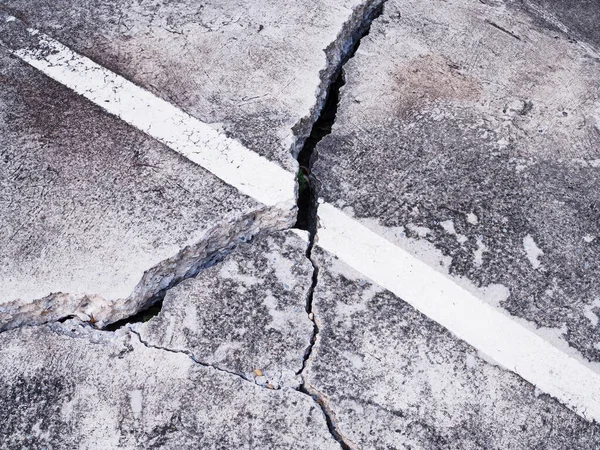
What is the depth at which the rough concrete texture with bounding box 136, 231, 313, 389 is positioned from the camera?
1930 mm

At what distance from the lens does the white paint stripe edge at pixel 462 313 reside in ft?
6.42

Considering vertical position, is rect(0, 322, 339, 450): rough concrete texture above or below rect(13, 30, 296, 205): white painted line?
below

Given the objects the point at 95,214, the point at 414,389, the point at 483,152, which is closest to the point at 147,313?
the point at 95,214

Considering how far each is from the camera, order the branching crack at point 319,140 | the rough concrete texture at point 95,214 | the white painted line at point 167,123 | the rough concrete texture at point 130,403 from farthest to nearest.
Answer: the white painted line at point 167,123, the rough concrete texture at point 95,214, the branching crack at point 319,140, the rough concrete texture at point 130,403

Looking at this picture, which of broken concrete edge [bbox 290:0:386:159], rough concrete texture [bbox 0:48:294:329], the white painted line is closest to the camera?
rough concrete texture [bbox 0:48:294:329]

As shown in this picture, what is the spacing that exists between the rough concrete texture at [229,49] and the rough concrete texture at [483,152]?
15 centimetres

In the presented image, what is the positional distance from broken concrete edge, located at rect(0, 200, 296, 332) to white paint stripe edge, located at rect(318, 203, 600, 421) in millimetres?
200

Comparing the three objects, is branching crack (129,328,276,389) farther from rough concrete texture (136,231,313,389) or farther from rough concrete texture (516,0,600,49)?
rough concrete texture (516,0,600,49)

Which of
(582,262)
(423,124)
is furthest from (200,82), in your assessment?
(582,262)

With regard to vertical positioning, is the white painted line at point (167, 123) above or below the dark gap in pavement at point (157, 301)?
above

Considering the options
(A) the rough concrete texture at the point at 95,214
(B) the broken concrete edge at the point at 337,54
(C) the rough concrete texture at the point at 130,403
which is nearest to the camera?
(C) the rough concrete texture at the point at 130,403

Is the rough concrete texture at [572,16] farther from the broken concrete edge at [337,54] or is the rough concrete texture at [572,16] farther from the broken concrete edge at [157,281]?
the broken concrete edge at [157,281]

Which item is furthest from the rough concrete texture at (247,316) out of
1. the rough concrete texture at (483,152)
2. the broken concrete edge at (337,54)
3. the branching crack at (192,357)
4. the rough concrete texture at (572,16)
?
the rough concrete texture at (572,16)

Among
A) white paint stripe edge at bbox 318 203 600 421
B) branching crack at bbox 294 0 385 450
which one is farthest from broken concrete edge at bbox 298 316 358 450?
white paint stripe edge at bbox 318 203 600 421
